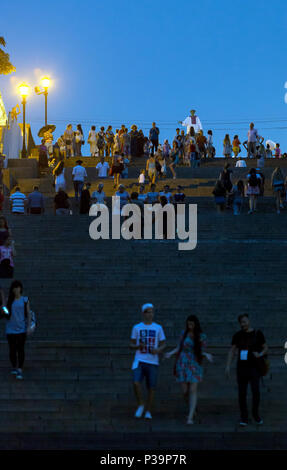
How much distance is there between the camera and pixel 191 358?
38.9 feet

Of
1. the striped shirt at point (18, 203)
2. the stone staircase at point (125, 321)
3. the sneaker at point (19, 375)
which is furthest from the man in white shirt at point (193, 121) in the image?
the sneaker at point (19, 375)

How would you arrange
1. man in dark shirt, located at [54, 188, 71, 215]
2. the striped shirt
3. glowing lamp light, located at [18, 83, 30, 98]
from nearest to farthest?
the striped shirt, man in dark shirt, located at [54, 188, 71, 215], glowing lamp light, located at [18, 83, 30, 98]

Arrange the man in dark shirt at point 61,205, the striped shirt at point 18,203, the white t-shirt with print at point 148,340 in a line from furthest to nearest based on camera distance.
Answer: the man in dark shirt at point 61,205 < the striped shirt at point 18,203 < the white t-shirt with print at point 148,340

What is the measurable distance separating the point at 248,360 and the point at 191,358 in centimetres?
70

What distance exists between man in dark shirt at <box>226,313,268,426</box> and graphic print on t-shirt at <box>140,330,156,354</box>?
96cm

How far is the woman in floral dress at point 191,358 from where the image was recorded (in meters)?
11.8

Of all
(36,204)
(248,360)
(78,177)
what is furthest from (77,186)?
(248,360)

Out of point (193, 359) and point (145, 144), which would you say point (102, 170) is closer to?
point (145, 144)

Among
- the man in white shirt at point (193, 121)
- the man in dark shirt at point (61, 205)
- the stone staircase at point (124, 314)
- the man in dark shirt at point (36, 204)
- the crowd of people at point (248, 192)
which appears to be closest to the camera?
the stone staircase at point (124, 314)

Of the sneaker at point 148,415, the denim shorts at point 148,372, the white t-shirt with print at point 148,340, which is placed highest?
the white t-shirt with print at point 148,340

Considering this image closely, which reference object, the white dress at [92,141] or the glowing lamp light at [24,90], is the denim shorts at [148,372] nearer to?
the glowing lamp light at [24,90]

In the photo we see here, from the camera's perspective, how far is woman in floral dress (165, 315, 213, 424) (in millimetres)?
11828

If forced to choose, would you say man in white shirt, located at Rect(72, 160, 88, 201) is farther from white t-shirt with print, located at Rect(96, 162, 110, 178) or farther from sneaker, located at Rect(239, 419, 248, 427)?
sneaker, located at Rect(239, 419, 248, 427)

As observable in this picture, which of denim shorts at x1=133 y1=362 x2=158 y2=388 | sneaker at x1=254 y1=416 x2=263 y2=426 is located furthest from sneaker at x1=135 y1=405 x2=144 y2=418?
sneaker at x1=254 y1=416 x2=263 y2=426
